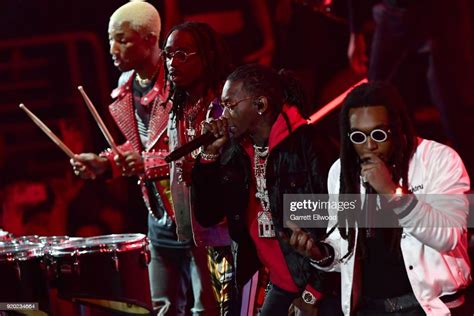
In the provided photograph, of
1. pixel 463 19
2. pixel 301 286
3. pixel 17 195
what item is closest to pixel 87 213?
pixel 17 195

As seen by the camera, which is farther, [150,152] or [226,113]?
[150,152]

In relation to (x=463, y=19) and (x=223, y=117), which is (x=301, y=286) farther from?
(x=463, y=19)

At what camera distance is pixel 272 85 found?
4332 mm

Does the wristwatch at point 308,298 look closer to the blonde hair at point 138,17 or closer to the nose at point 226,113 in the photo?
the nose at point 226,113

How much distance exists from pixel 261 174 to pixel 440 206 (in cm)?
88

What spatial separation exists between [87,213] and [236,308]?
10.1 feet

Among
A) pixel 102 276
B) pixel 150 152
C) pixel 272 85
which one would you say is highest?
pixel 272 85

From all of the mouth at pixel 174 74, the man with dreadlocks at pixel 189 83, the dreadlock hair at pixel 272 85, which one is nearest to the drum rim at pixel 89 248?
the man with dreadlocks at pixel 189 83

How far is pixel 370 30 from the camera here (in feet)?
24.2

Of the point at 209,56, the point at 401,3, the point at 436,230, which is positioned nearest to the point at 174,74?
the point at 209,56

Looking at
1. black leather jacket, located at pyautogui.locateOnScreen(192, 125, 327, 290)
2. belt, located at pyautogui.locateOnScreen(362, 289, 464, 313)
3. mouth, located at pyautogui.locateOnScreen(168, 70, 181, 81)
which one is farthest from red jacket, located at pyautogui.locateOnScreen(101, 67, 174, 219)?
belt, located at pyautogui.locateOnScreen(362, 289, 464, 313)

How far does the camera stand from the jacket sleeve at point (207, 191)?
14.0ft

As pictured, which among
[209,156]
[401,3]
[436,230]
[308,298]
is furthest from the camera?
[401,3]

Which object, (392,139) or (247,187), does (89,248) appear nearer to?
(247,187)
